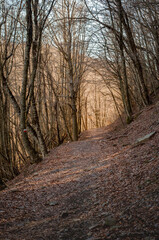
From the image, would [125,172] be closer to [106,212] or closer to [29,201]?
[106,212]

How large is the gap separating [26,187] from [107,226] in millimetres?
2727

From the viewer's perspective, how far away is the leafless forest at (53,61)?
23.5 ft

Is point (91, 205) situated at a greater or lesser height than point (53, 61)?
lesser

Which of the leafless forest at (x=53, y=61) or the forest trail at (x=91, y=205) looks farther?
the leafless forest at (x=53, y=61)

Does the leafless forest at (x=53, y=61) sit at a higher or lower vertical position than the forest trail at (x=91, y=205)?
higher

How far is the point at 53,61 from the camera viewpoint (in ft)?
41.7

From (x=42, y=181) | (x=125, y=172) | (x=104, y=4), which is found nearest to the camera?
(x=125, y=172)

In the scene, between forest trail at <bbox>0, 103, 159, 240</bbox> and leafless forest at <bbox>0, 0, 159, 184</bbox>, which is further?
leafless forest at <bbox>0, 0, 159, 184</bbox>

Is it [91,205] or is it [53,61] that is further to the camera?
[53,61]

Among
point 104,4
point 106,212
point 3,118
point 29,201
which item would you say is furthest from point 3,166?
point 104,4

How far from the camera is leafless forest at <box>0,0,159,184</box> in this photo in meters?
7.16

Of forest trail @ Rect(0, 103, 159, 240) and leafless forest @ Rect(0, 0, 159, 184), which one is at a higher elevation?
leafless forest @ Rect(0, 0, 159, 184)

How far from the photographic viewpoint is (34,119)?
25.7 feet

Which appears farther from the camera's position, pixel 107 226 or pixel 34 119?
pixel 34 119
